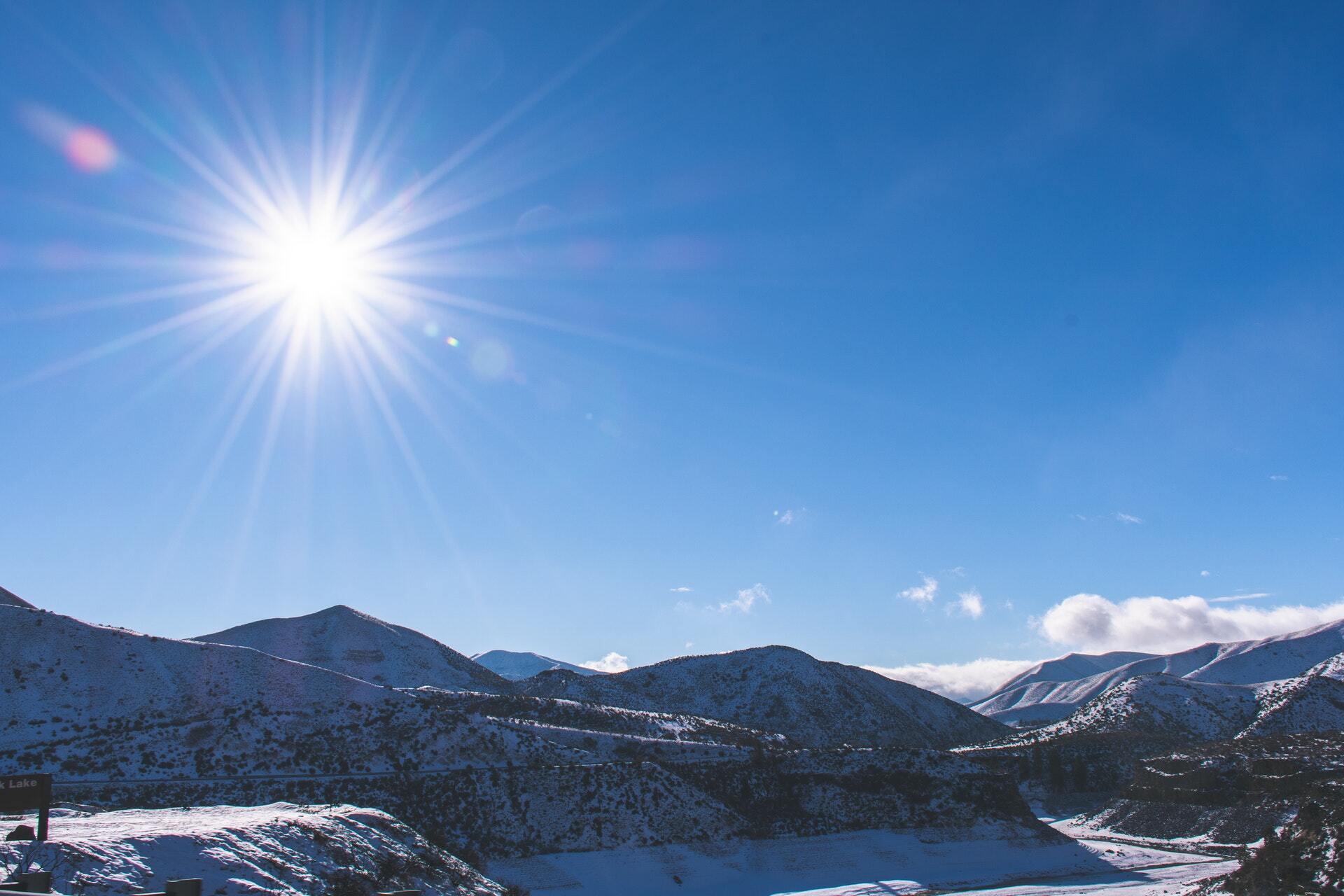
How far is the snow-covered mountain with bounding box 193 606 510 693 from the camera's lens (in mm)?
128500

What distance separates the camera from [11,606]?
8994 cm

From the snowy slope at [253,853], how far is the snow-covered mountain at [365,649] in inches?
3482

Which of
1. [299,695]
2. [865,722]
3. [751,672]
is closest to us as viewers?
[299,695]

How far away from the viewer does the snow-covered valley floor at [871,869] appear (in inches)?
2119

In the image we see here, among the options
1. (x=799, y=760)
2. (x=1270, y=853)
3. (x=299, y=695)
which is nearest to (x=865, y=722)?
(x=799, y=760)

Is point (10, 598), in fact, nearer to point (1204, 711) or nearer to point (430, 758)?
point (430, 758)

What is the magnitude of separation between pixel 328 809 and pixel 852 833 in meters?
43.3

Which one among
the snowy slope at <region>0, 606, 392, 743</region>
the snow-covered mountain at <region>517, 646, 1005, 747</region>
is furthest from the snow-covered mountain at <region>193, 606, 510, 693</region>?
the snowy slope at <region>0, 606, 392, 743</region>

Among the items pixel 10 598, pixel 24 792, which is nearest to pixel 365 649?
pixel 10 598

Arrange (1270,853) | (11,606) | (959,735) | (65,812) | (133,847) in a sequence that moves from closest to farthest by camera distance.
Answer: (133,847) → (1270,853) → (65,812) → (11,606) → (959,735)

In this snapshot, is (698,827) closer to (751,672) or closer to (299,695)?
(299,695)

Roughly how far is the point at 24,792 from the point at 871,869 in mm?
54209

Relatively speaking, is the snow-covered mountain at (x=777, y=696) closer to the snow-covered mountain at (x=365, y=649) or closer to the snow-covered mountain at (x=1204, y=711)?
the snow-covered mountain at (x=365, y=649)

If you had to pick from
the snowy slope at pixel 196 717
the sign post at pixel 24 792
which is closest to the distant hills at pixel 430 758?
the snowy slope at pixel 196 717
